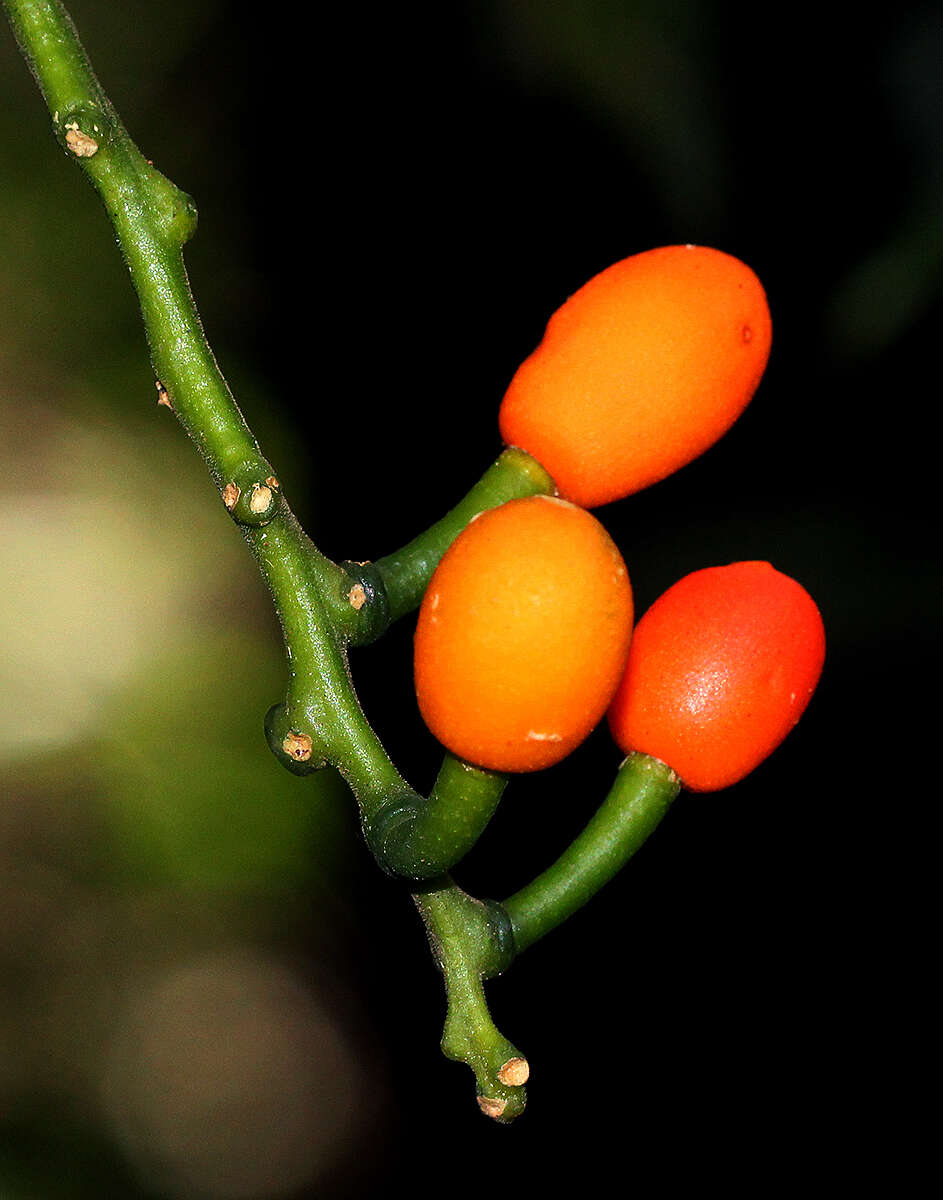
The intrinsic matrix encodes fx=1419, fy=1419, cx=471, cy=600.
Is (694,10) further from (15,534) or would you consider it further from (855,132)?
(15,534)

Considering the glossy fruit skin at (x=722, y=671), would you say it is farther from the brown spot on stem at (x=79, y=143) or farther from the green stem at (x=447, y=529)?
the brown spot on stem at (x=79, y=143)

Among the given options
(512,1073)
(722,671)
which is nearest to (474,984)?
(512,1073)

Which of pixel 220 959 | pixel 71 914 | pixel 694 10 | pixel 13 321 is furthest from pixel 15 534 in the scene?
pixel 694 10

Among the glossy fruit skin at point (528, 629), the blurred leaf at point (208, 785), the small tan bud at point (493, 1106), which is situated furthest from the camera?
the blurred leaf at point (208, 785)

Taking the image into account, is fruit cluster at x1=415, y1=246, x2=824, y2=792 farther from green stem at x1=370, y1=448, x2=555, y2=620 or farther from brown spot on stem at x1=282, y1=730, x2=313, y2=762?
brown spot on stem at x1=282, y1=730, x2=313, y2=762

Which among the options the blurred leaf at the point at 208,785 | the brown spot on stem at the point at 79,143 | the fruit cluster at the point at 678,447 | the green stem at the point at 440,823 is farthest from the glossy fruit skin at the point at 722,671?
the blurred leaf at the point at 208,785

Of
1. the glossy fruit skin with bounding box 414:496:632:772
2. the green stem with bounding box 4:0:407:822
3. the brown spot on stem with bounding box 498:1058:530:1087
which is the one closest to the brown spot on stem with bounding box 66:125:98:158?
the green stem with bounding box 4:0:407:822
